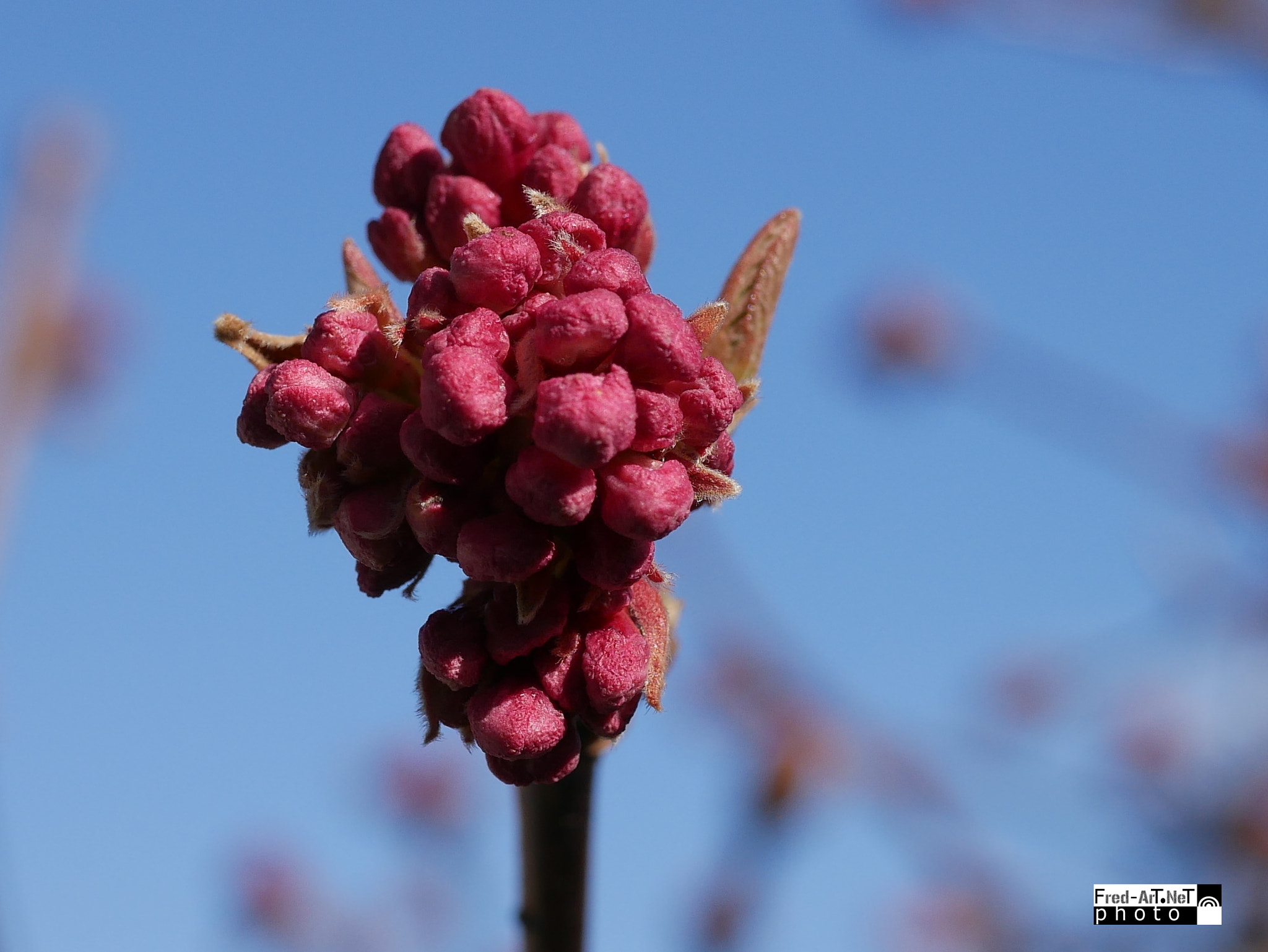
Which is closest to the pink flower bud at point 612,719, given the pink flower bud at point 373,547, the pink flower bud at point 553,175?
the pink flower bud at point 373,547

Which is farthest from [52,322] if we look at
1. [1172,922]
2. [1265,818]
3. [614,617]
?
[1265,818]

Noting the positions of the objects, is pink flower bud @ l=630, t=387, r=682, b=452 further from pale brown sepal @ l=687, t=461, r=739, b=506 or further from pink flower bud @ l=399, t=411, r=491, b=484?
pink flower bud @ l=399, t=411, r=491, b=484

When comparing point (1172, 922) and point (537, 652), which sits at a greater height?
point (537, 652)

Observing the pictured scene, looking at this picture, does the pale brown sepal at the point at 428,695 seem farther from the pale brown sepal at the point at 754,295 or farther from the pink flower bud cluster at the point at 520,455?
the pale brown sepal at the point at 754,295

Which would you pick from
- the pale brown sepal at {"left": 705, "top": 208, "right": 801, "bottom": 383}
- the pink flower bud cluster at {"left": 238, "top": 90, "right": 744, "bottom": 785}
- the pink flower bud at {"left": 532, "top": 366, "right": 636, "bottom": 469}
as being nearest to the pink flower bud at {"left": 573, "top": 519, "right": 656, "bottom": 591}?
the pink flower bud cluster at {"left": 238, "top": 90, "right": 744, "bottom": 785}

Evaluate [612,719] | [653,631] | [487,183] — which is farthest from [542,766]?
[487,183]

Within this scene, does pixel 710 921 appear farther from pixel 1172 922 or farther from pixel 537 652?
pixel 537 652
